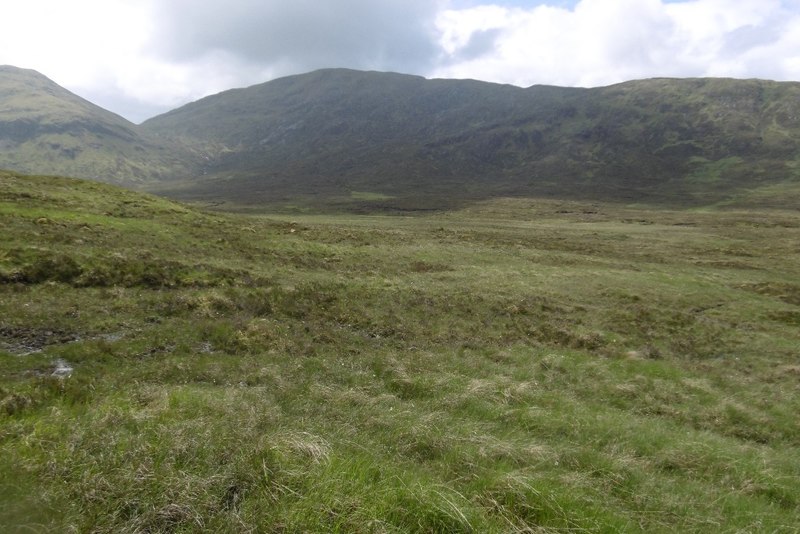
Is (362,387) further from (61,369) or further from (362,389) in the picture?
(61,369)

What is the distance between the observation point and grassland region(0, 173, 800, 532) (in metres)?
6.32

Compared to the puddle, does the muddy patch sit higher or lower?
higher

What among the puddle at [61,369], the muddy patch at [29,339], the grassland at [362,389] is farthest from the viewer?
the muddy patch at [29,339]

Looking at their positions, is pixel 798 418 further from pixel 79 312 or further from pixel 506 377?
pixel 79 312

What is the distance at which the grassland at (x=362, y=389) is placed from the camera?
632 centimetres

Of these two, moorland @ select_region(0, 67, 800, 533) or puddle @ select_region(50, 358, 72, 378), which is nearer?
moorland @ select_region(0, 67, 800, 533)

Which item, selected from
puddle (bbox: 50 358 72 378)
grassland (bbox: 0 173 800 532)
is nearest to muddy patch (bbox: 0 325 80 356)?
grassland (bbox: 0 173 800 532)

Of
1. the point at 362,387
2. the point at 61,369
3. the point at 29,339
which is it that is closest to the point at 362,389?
the point at 362,387

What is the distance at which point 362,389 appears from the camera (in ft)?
46.4

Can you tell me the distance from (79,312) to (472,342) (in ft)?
56.8

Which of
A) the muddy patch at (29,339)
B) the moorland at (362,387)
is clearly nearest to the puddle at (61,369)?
the moorland at (362,387)

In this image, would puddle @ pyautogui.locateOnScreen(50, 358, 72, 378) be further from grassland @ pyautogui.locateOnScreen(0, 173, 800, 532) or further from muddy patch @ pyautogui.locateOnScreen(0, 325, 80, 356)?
muddy patch @ pyautogui.locateOnScreen(0, 325, 80, 356)

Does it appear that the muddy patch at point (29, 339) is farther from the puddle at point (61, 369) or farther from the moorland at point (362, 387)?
the puddle at point (61, 369)

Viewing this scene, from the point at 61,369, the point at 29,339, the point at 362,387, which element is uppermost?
the point at 29,339
